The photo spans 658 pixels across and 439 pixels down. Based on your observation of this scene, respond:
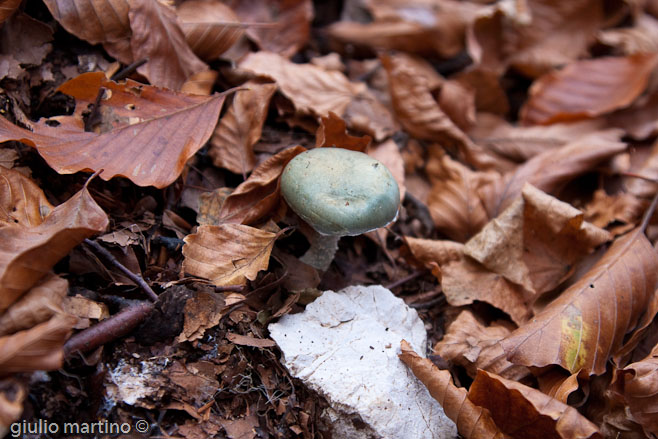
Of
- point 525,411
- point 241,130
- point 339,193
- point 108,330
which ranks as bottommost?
point 525,411

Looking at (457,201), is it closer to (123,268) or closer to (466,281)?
(466,281)

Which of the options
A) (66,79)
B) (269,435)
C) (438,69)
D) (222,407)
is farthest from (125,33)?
(438,69)

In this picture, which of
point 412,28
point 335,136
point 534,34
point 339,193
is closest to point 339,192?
point 339,193

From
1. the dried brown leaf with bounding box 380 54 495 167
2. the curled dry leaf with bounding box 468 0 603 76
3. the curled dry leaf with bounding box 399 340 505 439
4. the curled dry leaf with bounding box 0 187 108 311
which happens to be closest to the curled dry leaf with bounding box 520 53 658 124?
the curled dry leaf with bounding box 468 0 603 76

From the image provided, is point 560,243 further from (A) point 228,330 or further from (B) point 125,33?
(B) point 125,33

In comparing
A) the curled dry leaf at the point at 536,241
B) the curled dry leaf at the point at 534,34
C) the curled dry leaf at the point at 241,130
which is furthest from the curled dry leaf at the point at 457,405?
the curled dry leaf at the point at 534,34
